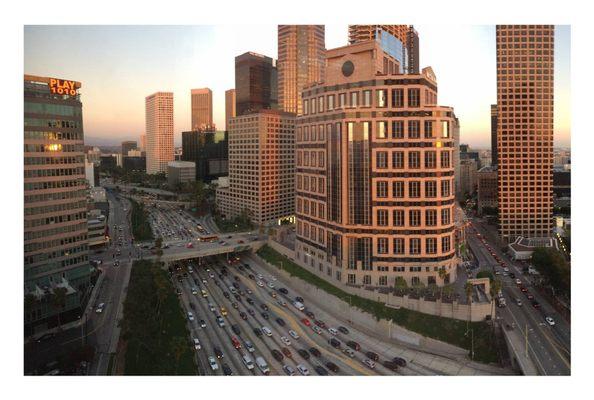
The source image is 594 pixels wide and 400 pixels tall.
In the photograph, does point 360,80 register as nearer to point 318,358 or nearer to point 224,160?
point 318,358

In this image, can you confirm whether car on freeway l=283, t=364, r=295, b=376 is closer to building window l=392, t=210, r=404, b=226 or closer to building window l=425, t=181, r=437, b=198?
building window l=392, t=210, r=404, b=226

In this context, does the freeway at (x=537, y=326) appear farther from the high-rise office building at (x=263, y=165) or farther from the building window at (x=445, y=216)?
the high-rise office building at (x=263, y=165)

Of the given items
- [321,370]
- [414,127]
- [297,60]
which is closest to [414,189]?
[414,127]

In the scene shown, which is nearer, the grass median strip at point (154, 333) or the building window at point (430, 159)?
the grass median strip at point (154, 333)

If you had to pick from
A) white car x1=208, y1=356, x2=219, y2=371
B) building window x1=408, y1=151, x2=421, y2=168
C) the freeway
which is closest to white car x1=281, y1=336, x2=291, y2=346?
white car x1=208, y1=356, x2=219, y2=371

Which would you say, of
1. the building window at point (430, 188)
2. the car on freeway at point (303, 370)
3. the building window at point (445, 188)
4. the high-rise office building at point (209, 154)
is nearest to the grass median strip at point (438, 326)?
the car on freeway at point (303, 370)
